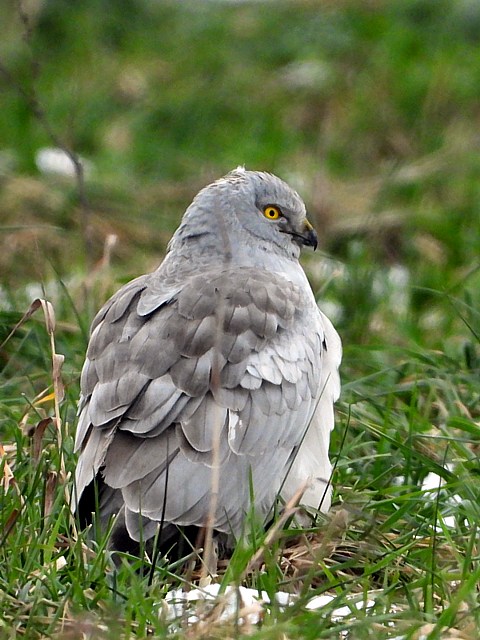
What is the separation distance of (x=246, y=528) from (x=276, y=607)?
2.24 feet

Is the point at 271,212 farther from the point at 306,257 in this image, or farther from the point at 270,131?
the point at 270,131

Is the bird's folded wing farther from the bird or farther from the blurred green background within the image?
the blurred green background

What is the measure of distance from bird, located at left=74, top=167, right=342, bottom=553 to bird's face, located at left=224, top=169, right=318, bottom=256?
18 cm

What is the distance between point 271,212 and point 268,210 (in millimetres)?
16

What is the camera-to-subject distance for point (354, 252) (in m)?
7.37

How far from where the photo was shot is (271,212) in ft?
16.4

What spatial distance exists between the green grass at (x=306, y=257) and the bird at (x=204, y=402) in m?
0.14

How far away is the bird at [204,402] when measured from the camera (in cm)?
391

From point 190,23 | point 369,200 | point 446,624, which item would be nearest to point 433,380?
point 446,624

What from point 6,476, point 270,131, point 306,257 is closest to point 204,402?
point 6,476

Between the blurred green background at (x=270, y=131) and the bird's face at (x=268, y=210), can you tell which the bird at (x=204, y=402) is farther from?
Result: the blurred green background at (x=270, y=131)

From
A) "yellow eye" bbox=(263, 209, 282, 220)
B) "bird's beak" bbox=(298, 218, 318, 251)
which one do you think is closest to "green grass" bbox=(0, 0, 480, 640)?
"bird's beak" bbox=(298, 218, 318, 251)

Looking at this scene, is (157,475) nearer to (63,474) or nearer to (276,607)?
(63,474)

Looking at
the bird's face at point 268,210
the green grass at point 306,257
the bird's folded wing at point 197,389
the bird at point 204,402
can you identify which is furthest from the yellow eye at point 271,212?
the green grass at point 306,257
